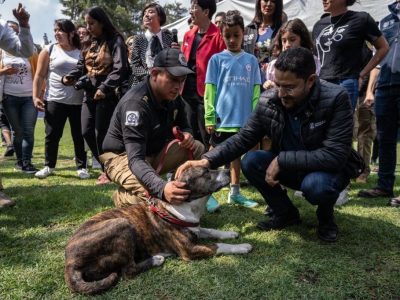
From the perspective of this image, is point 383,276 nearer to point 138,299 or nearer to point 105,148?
point 138,299

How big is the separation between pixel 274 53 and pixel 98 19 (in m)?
2.44

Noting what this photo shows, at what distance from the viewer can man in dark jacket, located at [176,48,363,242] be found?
2926 mm

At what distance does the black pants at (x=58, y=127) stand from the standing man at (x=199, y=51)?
2.02 m

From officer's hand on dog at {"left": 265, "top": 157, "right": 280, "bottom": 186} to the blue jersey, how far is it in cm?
118

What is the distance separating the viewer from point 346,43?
4.02m

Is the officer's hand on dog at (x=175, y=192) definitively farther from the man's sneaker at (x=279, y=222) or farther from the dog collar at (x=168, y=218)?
the man's sneaker at (x=279, y=222)

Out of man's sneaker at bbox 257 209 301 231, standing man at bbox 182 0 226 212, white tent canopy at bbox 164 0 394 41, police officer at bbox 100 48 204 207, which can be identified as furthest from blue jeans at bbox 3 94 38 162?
white tent canopy at bbox 164 0 394 41

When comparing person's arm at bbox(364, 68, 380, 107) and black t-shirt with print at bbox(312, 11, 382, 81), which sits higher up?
black t-shirt with print at bbox(312, 11, 382, 81)

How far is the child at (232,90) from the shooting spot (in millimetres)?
4258

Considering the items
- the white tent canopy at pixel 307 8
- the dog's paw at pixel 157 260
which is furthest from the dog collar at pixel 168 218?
the white tent canopy at pixel 307 8

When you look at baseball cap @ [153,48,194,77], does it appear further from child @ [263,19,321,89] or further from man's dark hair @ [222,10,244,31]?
child @ [263,19,321,89]

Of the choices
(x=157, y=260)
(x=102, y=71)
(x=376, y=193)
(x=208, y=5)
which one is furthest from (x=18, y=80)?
(x=376, y=193)

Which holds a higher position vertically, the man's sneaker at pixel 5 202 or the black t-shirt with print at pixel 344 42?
the black t-shirt with print at pixel 344 42

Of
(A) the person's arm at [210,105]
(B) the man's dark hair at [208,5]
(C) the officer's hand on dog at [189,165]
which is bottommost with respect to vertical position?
(C) the officer's hand on dog at [189,165]
